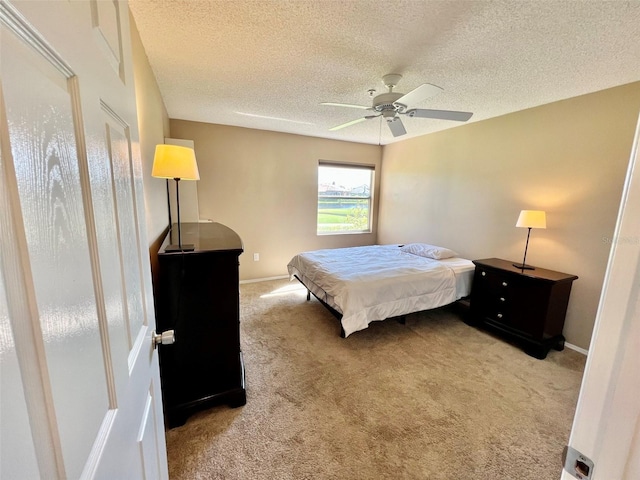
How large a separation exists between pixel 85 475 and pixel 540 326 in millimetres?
3186

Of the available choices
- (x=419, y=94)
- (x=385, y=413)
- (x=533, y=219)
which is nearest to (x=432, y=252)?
(x=533, y=219)

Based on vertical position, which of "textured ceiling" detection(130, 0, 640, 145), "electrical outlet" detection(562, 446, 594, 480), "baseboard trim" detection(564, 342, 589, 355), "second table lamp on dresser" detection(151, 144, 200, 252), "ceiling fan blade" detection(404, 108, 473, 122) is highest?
"textured ceiling" detection(130, 0, 640, 145)

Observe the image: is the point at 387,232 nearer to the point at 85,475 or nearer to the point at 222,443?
the point at 222,443

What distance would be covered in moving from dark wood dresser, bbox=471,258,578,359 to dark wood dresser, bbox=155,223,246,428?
2.59 metres

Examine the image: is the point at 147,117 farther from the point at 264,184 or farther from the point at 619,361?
the point at 619,361

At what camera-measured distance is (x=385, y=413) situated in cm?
182

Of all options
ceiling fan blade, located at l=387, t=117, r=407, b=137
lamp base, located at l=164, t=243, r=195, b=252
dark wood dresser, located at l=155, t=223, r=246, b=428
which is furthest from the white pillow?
lamp base, located at l=164, t=243, r=195, b=252

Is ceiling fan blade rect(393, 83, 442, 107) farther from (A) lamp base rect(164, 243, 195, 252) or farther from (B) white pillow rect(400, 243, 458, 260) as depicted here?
(B) white pillow rect(400, 243, 458, 260)

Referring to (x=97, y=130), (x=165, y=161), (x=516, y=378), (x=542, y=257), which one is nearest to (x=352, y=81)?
(x=165, y=161)

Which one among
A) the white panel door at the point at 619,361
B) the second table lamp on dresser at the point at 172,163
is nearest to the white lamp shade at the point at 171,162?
the second table lamp on dresser at the point at 172,163

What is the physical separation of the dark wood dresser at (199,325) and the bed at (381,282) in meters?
1.13

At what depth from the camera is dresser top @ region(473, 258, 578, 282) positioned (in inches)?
98.1

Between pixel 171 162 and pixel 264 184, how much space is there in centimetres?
274

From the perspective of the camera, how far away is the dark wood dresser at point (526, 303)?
2486mm
